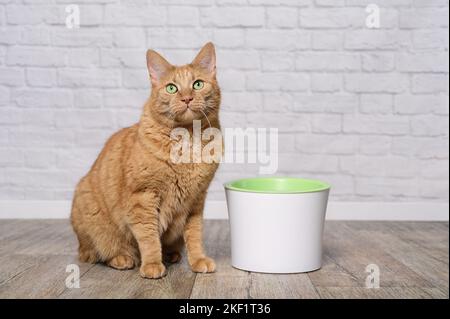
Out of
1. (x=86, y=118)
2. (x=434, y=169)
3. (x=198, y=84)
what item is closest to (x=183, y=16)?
(x=86, y=118)

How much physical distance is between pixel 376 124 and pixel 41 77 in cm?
126

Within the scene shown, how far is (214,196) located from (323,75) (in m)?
0.62

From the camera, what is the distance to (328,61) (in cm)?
213

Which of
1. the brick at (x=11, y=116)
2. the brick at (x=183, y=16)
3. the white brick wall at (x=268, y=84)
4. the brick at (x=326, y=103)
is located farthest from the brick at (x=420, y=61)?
the brick at (x=11, y=116)

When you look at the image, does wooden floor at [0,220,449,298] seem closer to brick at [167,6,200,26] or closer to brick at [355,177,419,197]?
brick at [355,177,419,197]

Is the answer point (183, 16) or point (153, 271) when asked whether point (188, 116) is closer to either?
point (153, 271)

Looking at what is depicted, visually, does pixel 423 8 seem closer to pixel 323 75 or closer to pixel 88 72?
pixel 323 75

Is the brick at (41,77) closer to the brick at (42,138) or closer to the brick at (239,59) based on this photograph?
the brick at (42,138)

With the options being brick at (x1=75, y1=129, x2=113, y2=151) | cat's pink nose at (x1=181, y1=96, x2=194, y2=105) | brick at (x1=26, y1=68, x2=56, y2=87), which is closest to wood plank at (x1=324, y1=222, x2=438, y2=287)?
cat's pink nose at (x1=181, y1=96, x2=194, y2=105)

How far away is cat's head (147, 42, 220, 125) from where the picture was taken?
133cm

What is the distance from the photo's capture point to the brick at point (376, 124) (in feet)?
7.09

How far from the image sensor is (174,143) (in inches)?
53.6

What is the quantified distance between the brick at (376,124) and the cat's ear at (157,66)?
0.99 meters

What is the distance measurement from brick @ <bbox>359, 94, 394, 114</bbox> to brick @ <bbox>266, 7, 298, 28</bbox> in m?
0.40
